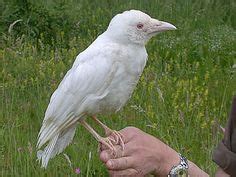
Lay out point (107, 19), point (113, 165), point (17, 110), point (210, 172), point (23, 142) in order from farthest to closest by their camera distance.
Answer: point (107, 19)
point (17, 110)
point (23, 142)
point (210, 172)
point (113, 165)

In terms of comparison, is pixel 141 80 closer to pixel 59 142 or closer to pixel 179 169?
pixel 59 142

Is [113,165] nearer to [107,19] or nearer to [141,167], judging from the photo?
[141,167]

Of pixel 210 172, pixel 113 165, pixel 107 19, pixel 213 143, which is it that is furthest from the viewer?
pixel 107 19

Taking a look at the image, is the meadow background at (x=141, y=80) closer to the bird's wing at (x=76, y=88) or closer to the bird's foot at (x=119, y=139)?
the bird's wing at (x=76, y=88)

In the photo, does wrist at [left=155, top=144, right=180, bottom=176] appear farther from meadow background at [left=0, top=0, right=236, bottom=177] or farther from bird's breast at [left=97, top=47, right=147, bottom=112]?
meadow background at [left=0, top=0, right=236, bottom=177]

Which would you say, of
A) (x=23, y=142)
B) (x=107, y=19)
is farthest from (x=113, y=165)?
(x=107, y=19)

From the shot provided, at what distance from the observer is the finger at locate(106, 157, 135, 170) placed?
2660 millimetres

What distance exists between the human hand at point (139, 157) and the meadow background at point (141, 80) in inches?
26.6

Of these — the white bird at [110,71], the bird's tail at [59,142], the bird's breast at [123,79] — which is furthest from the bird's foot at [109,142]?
the bird's tail at [59,142]

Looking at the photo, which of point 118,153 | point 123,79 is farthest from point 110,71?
point 118,153

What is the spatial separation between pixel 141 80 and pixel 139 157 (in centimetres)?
223

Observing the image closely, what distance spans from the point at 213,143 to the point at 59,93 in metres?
1.16

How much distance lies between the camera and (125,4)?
762 centimetres

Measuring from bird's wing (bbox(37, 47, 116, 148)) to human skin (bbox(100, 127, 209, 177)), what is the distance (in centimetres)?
21
